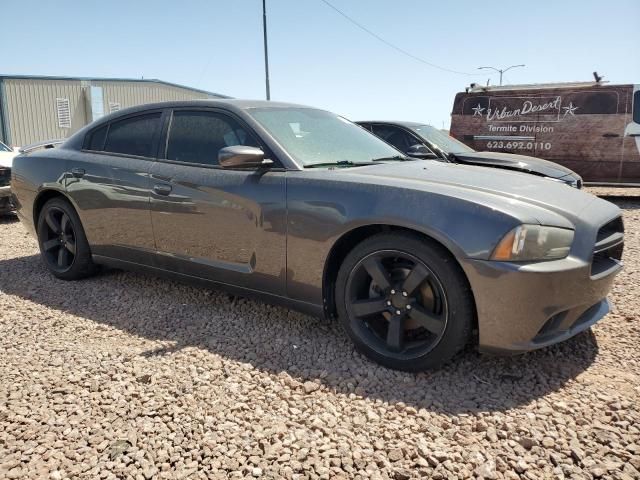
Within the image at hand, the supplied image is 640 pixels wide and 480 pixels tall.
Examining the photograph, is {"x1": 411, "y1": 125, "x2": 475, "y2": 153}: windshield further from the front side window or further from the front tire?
the front tire

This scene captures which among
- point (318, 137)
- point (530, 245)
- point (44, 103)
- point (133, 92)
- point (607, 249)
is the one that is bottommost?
point (607, 249)

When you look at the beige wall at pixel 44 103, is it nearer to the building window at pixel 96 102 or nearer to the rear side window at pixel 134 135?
the building window at pixel 96 102

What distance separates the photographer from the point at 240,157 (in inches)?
120

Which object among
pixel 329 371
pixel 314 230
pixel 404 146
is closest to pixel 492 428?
pixel 329 371

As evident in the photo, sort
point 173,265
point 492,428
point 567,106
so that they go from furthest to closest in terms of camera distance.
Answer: point 567,106, point 173,265, point 492,428

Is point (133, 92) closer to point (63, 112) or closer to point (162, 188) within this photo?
point (63, 112)

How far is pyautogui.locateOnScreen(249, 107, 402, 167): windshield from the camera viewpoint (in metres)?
3.34

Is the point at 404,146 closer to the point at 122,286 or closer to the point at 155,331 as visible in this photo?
the point at 122,286

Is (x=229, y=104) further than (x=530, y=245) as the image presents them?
Yes

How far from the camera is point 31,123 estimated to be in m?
24.1

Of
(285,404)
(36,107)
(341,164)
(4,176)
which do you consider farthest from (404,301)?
(36,107)

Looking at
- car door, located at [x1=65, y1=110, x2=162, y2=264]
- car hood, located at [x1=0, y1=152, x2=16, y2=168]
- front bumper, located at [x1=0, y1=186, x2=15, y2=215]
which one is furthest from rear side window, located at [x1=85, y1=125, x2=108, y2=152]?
front bumper, located at [x1=0, y1=186, x2=15, y2=215]

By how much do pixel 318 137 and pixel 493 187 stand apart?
134cm

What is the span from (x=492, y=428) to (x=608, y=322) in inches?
68.3
